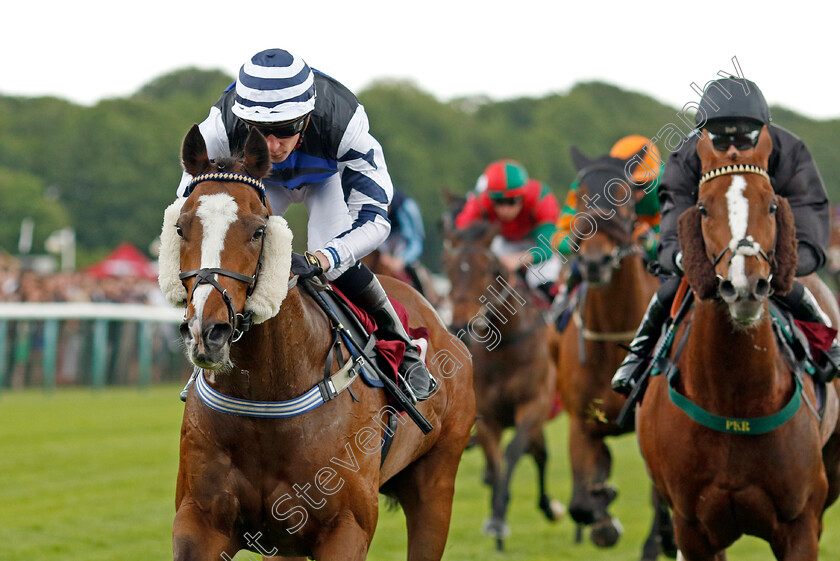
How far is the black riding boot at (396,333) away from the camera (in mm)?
4852

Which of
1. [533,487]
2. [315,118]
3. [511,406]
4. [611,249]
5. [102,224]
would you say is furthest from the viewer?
[102,224]

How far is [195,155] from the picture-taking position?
3.96 meters

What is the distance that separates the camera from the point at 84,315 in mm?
18391

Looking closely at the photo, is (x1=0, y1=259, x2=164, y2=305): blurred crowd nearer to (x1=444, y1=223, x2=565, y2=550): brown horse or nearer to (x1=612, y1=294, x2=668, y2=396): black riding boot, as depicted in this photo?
(x1=444, y1=223, x2=565, y2=550): brown horse

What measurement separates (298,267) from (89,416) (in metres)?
12.3

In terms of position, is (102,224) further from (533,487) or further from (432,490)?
(432,490)

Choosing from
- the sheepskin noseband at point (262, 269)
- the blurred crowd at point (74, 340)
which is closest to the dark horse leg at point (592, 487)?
the sheepskin noseband at point (262, 269)

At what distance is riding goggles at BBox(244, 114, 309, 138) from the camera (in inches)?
170

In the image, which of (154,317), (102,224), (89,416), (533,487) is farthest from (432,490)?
(102,224)

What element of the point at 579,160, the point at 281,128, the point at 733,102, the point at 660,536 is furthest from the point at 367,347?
the point at 579,160

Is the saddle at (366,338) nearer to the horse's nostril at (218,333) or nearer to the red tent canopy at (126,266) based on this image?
the horse's nostril at (218,333)

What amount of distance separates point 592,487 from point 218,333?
15.3 feet

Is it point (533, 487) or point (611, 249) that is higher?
point (611, 249)

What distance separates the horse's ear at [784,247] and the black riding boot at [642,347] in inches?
47.0
